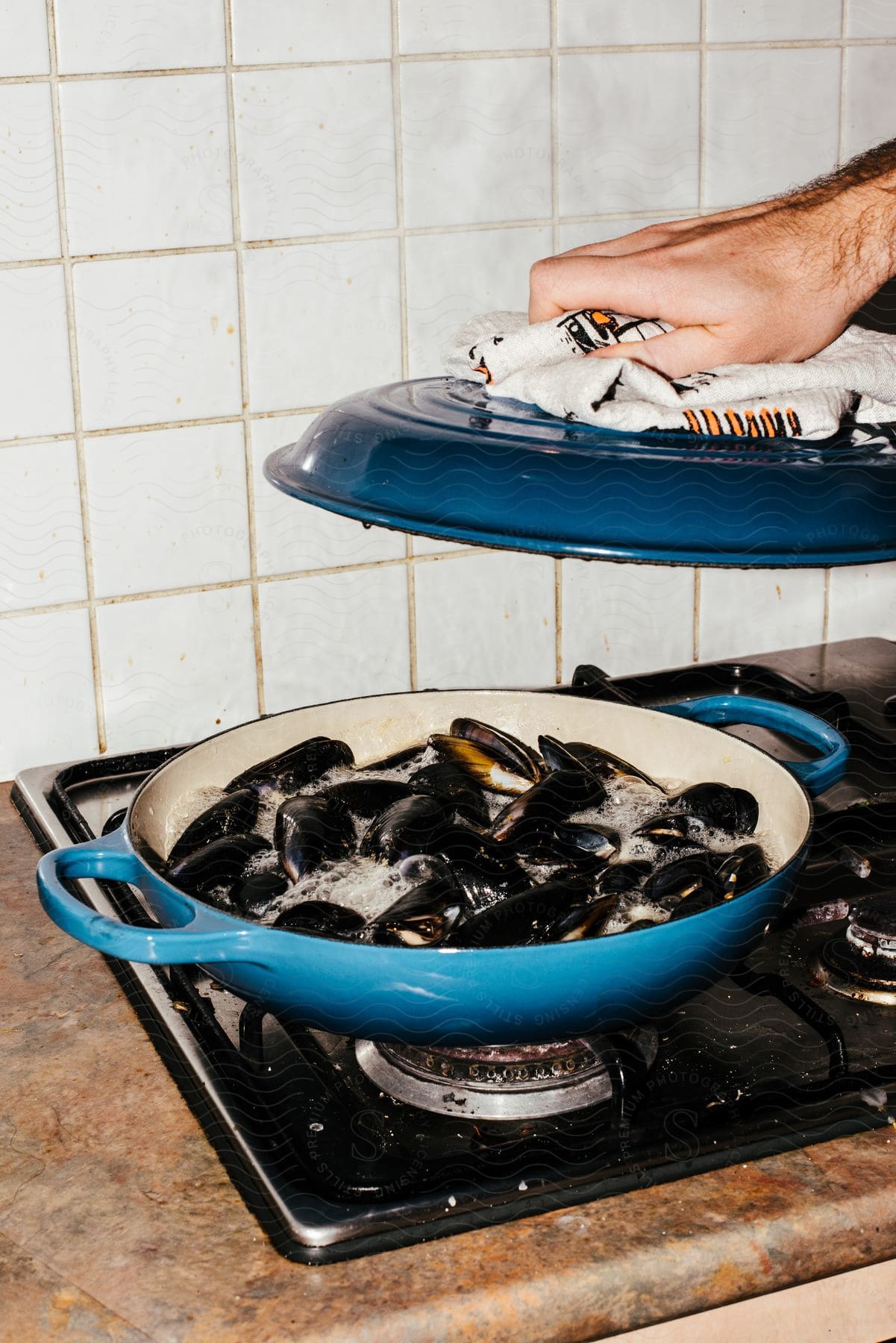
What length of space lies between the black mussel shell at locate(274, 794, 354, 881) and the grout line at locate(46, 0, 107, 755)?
41 cm

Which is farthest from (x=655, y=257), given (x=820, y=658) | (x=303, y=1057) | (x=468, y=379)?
(x=820, y=658)

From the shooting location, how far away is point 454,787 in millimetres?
880

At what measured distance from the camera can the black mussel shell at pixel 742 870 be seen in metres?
0.76

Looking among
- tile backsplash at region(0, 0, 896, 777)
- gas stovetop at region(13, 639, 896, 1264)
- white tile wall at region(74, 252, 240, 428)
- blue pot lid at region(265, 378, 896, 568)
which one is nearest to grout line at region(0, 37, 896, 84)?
tile backsplash at region(0, 0, 896, 777)

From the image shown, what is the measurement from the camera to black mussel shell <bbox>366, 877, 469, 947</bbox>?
709mm

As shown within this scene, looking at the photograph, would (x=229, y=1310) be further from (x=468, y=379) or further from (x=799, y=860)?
(x=468, y=379)

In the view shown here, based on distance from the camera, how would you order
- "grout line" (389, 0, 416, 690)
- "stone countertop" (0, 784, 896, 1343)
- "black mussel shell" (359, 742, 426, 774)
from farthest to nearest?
"grout line" (389, 0, 416, 690) → "black mussel shell" (359, 742, 426, 774) → "stone countertop" (0, 784, 896, 1343)

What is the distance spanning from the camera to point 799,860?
731 millimetres

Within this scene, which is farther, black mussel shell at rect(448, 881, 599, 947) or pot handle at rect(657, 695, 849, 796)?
pot handle at rect(657, 695, 849, 796)

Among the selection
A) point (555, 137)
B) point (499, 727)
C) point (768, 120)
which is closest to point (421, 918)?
point (499, 727)

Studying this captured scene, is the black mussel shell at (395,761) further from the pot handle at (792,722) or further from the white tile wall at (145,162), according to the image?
the white tile wall at (145,162)

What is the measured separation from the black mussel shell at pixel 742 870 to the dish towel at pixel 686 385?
238mm

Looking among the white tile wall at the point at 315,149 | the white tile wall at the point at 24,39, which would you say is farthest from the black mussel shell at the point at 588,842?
the white tile wall at the point at 24,39

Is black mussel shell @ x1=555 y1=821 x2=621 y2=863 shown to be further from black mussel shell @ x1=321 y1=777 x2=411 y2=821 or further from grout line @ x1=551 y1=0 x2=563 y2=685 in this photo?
grout line @ x1=551 y1=0 x2=563 y2=685
